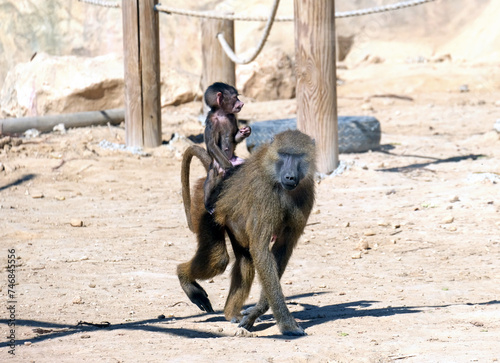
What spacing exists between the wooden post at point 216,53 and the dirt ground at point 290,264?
901 mm

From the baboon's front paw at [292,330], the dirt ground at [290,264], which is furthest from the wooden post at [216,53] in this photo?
the baboon's front paw at [292,330]

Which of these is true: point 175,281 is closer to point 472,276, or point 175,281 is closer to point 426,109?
point 472,276

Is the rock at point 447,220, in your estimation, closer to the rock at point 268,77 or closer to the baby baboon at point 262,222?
the baby baboon at point 262,222

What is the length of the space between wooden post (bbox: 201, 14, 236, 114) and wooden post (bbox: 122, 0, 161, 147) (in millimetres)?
1236

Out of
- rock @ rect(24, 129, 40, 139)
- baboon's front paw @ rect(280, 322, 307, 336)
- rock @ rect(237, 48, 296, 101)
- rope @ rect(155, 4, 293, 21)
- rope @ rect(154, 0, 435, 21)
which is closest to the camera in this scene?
baboon's front paw @ rect(280, 322, 307, 336)

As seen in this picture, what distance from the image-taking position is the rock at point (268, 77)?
13.6 metres

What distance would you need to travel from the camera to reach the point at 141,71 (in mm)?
8977

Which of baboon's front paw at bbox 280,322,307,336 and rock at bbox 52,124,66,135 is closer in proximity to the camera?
baboon's front paw at bbox 280,322,307,336

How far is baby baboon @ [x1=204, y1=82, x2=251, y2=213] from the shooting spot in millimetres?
4707

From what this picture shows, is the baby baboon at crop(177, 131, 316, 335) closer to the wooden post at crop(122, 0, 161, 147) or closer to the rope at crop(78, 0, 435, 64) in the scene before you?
the rope at crop(78, 0, 435, 64)

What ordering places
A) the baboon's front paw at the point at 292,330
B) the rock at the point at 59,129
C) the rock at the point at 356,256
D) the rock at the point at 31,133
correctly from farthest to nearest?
the rock at the point at 59,129 → the rock at the point at 31,133 → the rock at the point at 356,256 → the baboon's front paw at the point at 292,330

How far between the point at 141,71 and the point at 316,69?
8.21 ft

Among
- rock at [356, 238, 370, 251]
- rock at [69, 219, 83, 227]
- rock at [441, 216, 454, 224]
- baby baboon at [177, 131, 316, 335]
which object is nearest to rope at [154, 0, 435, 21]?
rock at [441, 216, 454, 224]

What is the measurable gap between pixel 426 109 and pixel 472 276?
7393 millimetres
